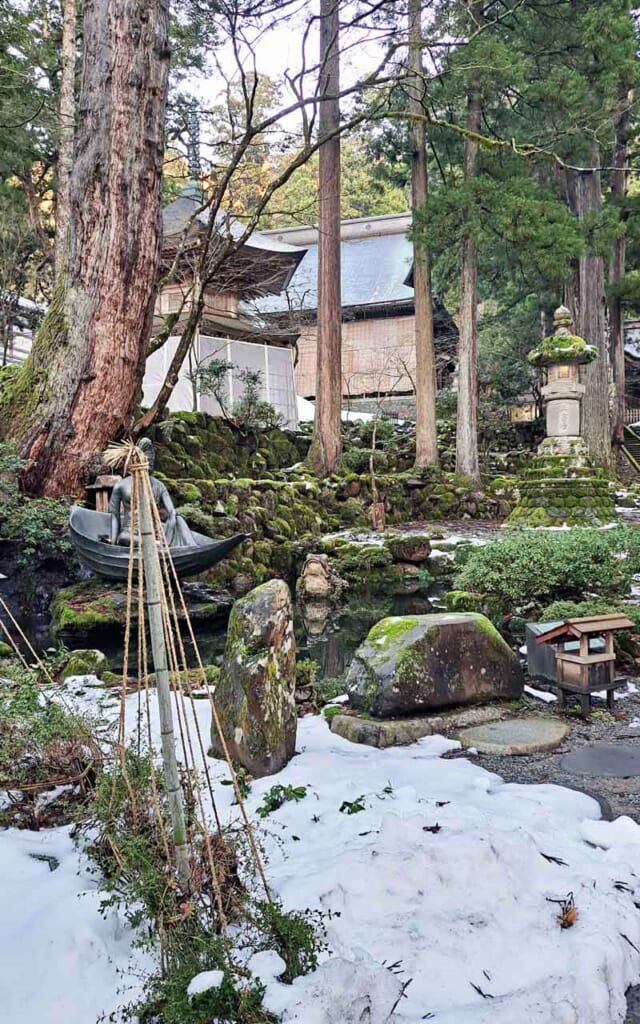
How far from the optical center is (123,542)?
6.94 meters

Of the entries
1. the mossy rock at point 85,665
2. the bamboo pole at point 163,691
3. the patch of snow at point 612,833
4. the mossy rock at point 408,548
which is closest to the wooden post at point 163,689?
the bamboo pole at point 163,691

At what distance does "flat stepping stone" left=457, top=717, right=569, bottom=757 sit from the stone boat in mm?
3555

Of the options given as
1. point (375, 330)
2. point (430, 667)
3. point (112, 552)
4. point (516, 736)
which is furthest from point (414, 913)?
point (375, 330)

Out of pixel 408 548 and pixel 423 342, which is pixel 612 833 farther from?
pixel 423 342

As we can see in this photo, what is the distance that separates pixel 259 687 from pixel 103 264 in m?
6.69

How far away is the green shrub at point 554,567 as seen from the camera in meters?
5.90

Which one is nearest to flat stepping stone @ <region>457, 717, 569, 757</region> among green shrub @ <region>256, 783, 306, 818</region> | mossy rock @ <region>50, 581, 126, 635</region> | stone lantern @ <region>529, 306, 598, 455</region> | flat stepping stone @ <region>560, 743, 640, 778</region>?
flat stepping stone @ <region>560, 743, 640, 778</region>

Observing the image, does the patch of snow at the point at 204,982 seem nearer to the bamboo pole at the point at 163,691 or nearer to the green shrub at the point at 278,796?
the bamboo pole at the point at 163,691

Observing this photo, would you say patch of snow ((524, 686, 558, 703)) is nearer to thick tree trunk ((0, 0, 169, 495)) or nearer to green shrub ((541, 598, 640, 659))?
green shrub ((541, 598, 640, 659))

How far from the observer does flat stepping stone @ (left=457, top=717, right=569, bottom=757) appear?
365cm

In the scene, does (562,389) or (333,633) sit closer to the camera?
(333,633)

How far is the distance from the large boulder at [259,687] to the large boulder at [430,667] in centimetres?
71

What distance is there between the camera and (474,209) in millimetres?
13250

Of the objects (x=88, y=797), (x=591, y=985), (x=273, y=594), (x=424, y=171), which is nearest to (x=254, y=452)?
(x=424, y=171)
